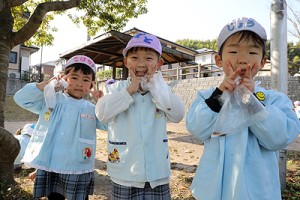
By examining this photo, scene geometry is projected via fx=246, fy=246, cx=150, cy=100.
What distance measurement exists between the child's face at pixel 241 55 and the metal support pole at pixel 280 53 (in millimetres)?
2159

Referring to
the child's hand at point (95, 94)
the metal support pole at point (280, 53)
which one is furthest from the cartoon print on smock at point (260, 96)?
the metal support pole at point (280, 53)

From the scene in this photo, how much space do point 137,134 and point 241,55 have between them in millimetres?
926

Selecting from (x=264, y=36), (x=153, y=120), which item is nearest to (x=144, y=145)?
(x=153, y=120)

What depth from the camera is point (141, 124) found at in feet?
6.21

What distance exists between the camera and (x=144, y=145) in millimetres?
1854

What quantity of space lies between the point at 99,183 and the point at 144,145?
2.36 metres

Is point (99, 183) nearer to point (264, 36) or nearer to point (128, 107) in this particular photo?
point (128, 107)

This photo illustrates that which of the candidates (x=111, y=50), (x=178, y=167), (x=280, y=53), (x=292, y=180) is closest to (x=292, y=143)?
(x=292, y=180)

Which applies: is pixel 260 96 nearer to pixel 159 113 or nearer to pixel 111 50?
pixel 159 113

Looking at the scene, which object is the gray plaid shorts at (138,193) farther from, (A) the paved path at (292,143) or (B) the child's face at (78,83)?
(A) the paved path at (292,143)

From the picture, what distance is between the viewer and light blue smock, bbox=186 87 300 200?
1378mm

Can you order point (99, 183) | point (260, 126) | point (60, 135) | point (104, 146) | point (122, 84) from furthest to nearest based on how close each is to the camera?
point (104, 146) < point (99, 183) < point (60, 135) < point (122, 84) < point (260, 126)

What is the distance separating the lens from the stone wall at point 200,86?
12922mm

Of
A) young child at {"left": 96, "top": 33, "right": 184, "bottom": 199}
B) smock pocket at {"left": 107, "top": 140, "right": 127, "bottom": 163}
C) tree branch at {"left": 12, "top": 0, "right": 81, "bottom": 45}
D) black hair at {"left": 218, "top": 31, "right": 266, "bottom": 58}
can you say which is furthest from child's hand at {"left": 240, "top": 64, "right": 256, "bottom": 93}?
tree branch at {"left": 12, "top": 0, "right": 81, "bottom": 45}
